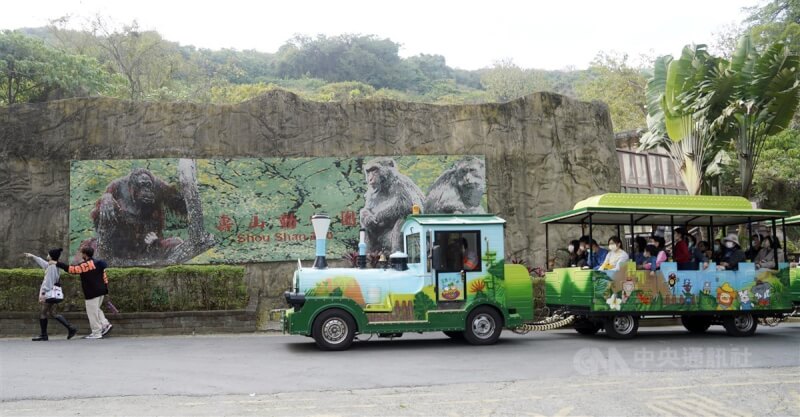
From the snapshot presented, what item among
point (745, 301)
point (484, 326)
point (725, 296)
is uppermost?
point (725, 296)

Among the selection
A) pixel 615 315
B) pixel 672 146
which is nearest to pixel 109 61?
pixel 672 146

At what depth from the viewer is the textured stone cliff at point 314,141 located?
686 inches

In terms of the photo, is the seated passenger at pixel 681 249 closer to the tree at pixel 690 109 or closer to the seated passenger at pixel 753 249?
the seated passenger at pixel 753 249

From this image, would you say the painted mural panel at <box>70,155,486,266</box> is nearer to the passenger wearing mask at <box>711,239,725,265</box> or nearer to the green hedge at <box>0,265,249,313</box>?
the green hedge at <box>0,265,249,313</box>

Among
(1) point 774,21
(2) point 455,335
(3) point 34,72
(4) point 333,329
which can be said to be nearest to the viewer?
(4) point 333,329

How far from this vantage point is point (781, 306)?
43.0 ft

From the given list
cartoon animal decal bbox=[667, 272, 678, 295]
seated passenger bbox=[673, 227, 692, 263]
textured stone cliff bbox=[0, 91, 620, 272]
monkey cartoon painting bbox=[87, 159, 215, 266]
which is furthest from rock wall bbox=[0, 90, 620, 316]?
cartoon animal decal bbox=[667, 272, 678, 295]

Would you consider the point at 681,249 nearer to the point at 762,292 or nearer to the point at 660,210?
the point at 660,210

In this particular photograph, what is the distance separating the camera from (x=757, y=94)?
16781 millimetres

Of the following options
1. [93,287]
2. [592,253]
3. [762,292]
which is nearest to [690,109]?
[762,292]

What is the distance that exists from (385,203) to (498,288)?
6903 mm

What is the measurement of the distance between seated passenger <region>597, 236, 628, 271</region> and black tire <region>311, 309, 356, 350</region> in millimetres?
4790

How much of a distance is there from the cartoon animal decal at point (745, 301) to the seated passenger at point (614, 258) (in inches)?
100

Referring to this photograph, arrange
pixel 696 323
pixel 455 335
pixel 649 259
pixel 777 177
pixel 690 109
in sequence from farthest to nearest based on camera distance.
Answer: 1. pixel 777 177
2. pixel 690 109
3. pixel 696 323
4. pixel 455 335
5. pixel 649 259
